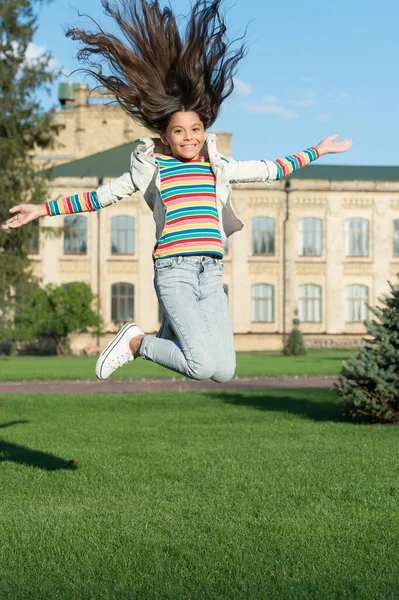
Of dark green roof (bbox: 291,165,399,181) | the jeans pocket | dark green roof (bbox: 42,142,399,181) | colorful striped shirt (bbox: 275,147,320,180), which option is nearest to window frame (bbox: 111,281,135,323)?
dark green roof (bbox: 42,142,399,181)

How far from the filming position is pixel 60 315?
1972 inches

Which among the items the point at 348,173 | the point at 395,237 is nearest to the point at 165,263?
the point at 395,237

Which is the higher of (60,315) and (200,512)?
(60,315)

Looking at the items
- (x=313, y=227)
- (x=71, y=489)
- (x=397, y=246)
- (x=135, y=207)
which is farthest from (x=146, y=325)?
(x=71, y=489)

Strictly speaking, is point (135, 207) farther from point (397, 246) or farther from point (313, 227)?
point (397, 246)

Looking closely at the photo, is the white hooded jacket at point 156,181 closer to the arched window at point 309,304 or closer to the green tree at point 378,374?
the green tree at point 378,374

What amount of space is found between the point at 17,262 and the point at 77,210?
35.8 meters

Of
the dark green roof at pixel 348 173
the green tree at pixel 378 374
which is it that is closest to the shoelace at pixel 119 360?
the green tree at pixel 378 374

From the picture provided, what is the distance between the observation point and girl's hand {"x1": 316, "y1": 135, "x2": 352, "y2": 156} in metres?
7.04

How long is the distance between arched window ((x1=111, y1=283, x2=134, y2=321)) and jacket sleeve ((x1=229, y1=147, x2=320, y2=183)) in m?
46.6

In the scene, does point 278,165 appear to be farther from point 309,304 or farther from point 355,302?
point 355,302

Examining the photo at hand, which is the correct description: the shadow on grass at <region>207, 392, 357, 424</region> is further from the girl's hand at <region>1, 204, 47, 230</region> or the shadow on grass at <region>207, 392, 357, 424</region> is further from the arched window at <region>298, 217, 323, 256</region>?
the arched window at <region>298, 217, 323, 256</region>

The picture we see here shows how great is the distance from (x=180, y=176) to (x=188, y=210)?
0.28 metres

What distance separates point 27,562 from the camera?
213 inches
